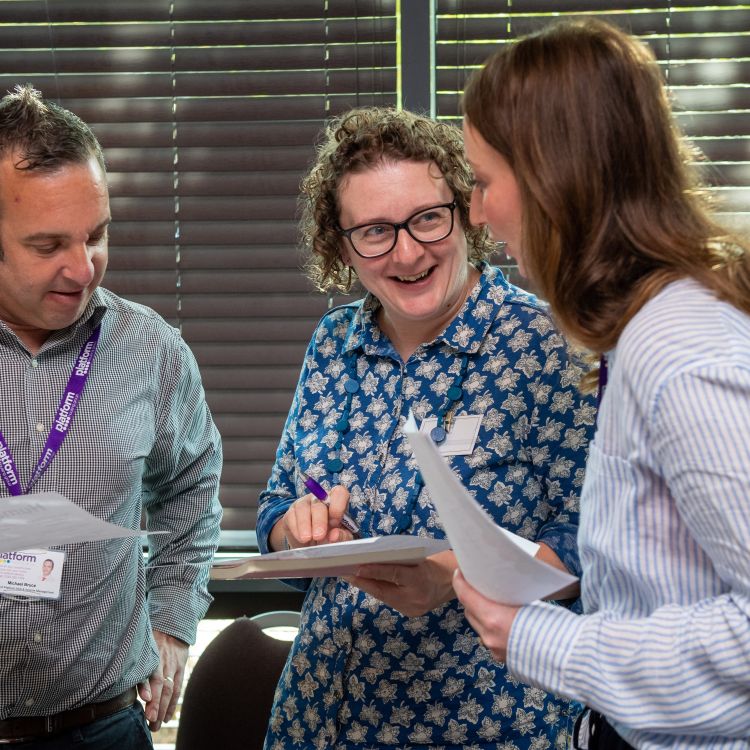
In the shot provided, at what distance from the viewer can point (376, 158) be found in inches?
71.4

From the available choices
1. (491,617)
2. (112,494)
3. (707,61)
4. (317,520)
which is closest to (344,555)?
(491,617)

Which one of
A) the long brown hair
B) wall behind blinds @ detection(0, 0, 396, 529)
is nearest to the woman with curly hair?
the long brown hair

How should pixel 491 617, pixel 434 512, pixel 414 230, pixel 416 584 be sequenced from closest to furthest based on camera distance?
pixel 491 617, pixel 416 584, pixel 434 512, pixel 414 230

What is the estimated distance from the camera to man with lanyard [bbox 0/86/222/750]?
1.71m

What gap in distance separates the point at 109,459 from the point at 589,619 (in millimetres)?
1027

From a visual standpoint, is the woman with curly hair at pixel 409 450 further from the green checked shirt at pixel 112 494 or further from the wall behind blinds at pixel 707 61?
the wall behind blinds at pixel 707 61

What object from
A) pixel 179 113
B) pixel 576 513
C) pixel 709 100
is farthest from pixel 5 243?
pixel 709 100

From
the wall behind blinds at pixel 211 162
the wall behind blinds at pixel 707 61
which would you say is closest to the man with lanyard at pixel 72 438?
the wall behind blinds at pixel 211 162

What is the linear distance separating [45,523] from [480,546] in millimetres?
638

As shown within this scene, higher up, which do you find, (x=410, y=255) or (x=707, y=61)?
(x=707, y=61)

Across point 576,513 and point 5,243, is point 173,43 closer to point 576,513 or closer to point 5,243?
point 5,243

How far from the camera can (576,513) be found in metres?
1.62

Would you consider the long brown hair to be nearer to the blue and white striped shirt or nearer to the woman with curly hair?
the blue and white striped shirt

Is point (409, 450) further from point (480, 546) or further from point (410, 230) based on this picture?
point (480, 546)
